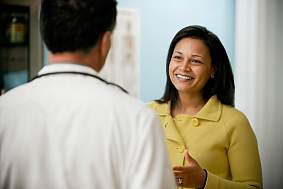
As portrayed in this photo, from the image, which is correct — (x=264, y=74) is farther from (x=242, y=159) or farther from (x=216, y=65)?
(x=242, y=159)

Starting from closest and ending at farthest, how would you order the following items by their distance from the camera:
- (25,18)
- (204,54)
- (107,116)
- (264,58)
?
(107,116) < (204,54) < (25,18) < (264,58)

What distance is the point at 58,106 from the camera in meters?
0.90

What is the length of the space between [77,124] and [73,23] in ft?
0.69

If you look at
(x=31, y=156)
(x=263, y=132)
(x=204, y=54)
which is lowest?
(x=263, y=132)

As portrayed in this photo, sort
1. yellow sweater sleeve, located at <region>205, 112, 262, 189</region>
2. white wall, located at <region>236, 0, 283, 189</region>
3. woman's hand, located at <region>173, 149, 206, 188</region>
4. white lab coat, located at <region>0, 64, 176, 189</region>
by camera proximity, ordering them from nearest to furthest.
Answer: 1. white lab coat, located at <region>0, 64, 176, 189</region>
2. woman's hand, located at <region>173, 149, 206, 188</region>
3. yellow sweater sleeve, located at <region>205, 112, 262, 189</region>
4. white wall, located at <region>236, 0, 283, 189</region>

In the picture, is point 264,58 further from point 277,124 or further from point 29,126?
point 29,126

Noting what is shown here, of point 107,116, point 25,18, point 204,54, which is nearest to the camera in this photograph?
point 107,116

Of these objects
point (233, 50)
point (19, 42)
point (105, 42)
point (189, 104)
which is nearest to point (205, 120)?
point (189, 104)

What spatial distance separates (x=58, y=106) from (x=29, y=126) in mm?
77

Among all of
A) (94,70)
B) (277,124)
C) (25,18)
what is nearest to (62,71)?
(94,70)

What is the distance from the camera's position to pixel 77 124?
895mm

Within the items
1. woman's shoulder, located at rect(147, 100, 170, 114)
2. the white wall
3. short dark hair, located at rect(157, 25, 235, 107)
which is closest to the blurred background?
the white wall

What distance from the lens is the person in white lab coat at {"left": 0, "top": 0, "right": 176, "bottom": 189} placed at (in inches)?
35.3

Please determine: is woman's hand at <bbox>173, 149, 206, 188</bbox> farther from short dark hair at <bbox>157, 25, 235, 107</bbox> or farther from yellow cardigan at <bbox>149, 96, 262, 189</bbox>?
short dark hair at <bbox>157, 25, 235, 107</bbox>
